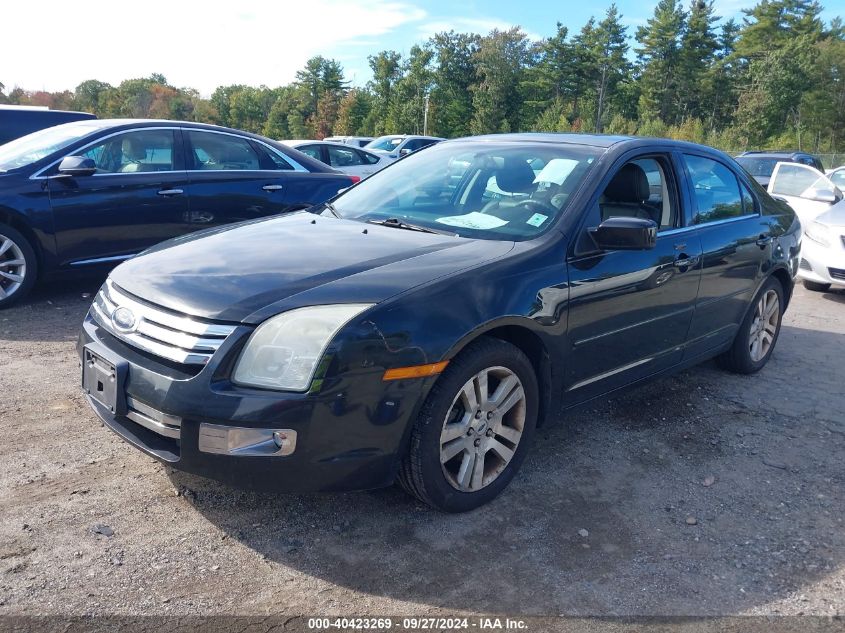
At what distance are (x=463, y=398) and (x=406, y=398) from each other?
356mm

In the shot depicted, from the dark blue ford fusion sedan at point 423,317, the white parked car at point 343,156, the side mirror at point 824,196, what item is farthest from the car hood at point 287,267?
the white parked car at point 343,156

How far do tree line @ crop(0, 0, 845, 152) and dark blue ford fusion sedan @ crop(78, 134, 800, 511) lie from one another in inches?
1860

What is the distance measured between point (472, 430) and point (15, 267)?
4.86 meters

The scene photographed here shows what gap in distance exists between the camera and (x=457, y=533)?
9.76 feet

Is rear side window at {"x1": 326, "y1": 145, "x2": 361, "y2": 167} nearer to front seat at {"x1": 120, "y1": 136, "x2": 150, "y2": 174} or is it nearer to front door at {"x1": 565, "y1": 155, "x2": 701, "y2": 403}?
front seat at {"x1": 120, "y1": 136, "x2": 150, "y2": 174}

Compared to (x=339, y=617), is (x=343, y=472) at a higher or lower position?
higher

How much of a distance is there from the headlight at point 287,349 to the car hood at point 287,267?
62 mm

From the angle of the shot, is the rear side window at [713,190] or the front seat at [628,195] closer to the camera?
the front seat at [628,195]

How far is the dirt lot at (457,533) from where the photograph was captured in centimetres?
255

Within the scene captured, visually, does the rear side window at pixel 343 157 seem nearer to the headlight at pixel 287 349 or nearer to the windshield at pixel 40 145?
the windshield at pixel 40 145

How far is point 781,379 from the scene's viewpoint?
17.1ft

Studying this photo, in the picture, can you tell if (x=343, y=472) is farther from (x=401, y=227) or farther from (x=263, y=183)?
(x=263, y=183)

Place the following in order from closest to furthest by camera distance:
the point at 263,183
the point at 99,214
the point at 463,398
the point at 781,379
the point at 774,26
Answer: the point at 463,398, the point at 781,379, the point at 99,214, the point at 263,183, the point at 774,26

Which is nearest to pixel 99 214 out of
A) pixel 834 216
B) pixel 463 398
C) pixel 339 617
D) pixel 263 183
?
pixel 263 183
